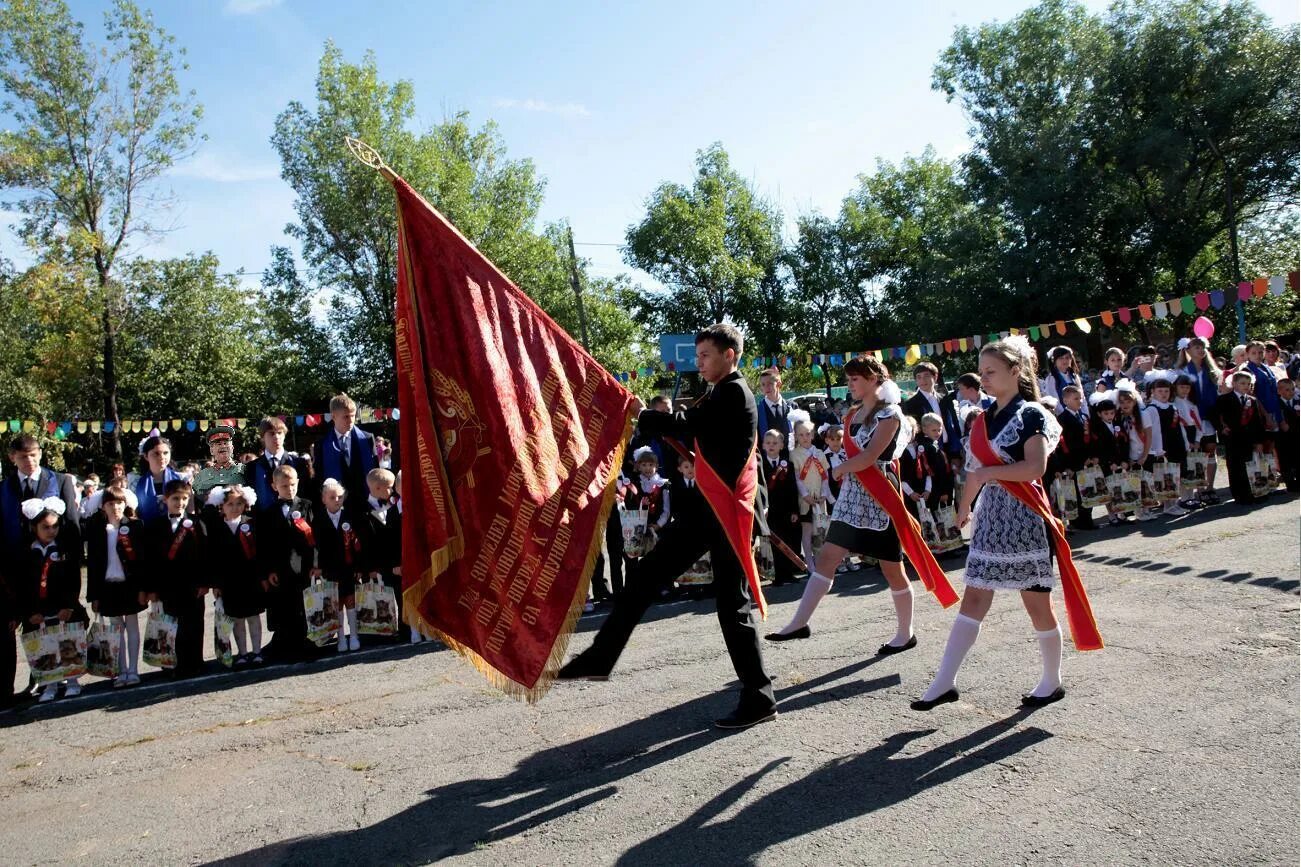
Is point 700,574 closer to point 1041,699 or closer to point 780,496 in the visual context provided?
point 780,496

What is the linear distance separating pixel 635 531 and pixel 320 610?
9.94ft

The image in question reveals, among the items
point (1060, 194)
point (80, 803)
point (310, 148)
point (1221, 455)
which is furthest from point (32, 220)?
point (1060, 194)

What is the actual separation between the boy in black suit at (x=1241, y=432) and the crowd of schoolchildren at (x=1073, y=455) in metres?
0.01

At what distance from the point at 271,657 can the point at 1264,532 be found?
29.7ft

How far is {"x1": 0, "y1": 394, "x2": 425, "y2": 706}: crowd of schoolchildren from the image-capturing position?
6.71 meters

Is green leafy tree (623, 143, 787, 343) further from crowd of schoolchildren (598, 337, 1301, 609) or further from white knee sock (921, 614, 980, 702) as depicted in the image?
white knee sock (921, 614, 980, 702)

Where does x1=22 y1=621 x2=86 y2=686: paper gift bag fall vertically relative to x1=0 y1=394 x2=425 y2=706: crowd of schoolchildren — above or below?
below

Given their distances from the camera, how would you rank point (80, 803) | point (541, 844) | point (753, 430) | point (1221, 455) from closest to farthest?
point (541, 844), point (80, 803), point (753, 430), point (1221, 455)

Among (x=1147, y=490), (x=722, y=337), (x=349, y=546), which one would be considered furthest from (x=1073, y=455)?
(x=349, y=546)

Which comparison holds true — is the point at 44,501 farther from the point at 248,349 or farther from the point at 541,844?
the point at 248,349

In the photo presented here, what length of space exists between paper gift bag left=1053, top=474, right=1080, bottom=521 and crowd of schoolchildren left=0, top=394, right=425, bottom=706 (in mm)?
7004

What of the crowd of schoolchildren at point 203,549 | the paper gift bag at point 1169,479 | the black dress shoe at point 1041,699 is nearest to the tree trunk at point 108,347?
the crowd of schoolchildren at point 203,549

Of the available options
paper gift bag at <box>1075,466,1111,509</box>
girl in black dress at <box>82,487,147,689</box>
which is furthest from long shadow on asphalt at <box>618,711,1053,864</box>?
paper gift bag at <box>1075,466,1111,509</box>

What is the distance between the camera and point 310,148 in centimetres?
3025
